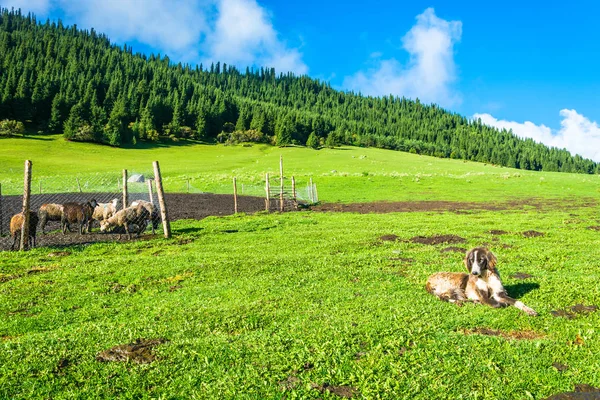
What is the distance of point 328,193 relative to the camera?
174 feet

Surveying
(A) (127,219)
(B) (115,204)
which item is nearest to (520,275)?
(A) (127,219)

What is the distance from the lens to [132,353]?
22.6ft

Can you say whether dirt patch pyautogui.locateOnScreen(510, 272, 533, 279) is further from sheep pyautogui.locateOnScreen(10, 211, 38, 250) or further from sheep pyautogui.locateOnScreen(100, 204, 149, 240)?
sheep pyautogui.locateOnScreen(10, 211, 38, 250)

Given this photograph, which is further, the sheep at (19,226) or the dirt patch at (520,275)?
the sheep at (19,226)

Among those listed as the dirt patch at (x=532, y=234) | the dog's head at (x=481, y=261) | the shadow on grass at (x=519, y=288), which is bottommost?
the dirt patch at (x=532, y=234)

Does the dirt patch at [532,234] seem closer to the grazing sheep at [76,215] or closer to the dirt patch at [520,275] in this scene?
the dirt patch at [520,275]

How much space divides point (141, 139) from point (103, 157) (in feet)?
105

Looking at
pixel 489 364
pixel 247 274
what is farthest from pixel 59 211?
pixel 489 364

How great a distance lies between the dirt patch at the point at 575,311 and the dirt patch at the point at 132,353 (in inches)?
324

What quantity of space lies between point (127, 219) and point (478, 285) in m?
16.6

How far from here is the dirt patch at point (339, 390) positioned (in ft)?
18.8

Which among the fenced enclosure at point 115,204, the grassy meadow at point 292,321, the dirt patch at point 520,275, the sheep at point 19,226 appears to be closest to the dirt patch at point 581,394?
the grassy meadow at point 292,321

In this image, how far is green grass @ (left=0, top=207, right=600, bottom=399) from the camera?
600cm

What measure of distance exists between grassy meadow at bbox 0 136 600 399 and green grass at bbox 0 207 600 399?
1.3 inches
